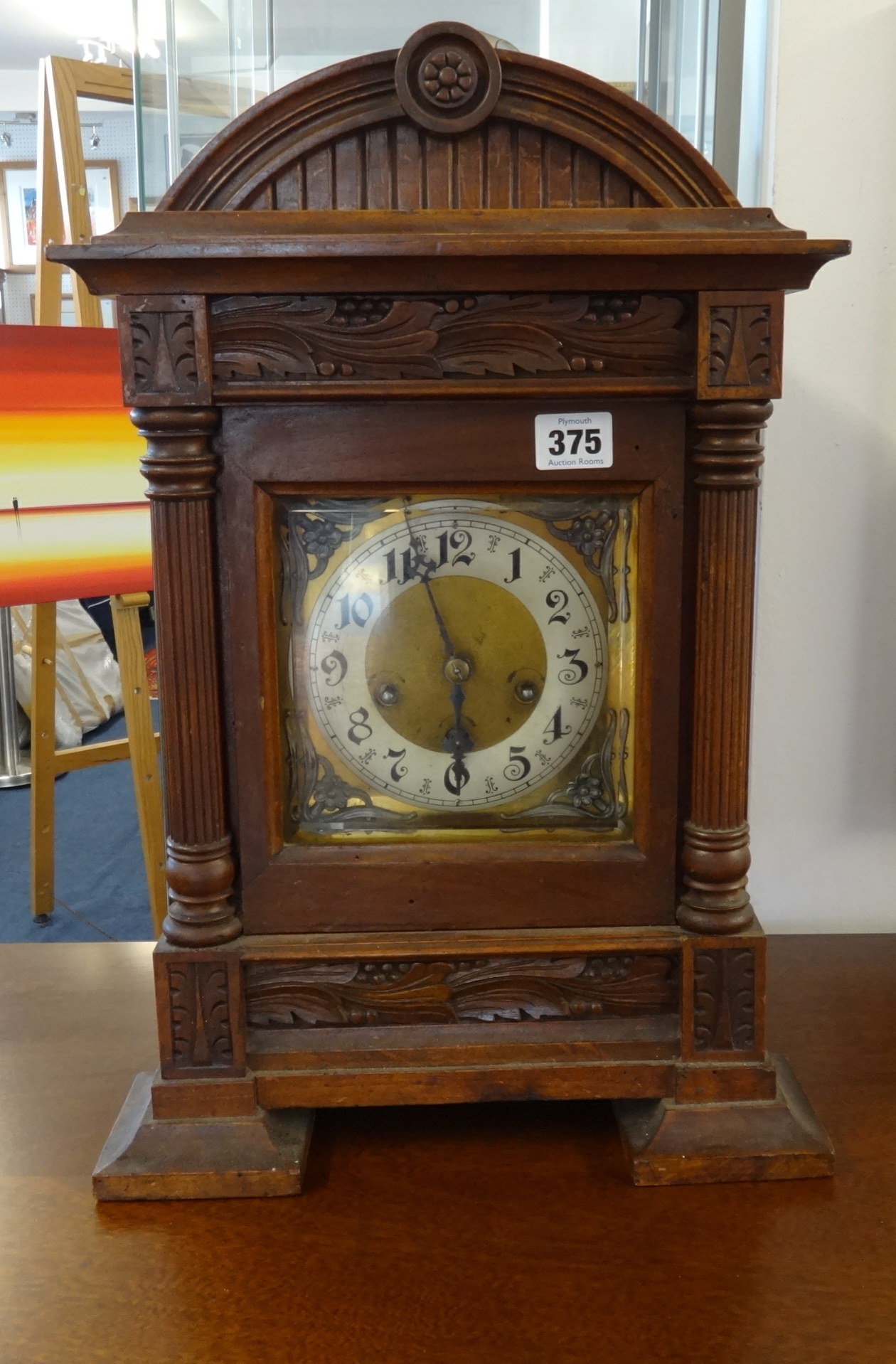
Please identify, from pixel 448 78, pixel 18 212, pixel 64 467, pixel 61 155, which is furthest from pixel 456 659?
pixel 18 212

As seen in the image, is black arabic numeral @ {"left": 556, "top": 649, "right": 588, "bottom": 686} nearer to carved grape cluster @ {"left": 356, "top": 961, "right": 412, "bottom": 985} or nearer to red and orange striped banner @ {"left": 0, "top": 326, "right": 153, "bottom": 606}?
carved grape cluster @ {"left": 356, "top": 961, "right": 412, "bottom": 985}

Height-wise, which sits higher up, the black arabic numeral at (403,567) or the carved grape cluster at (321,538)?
the carved grape cluster at (321,538)

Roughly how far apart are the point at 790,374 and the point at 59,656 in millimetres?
3286

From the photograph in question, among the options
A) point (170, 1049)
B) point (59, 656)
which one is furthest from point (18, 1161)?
point (59, 656)

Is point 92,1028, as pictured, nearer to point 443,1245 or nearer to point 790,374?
point 443,1245

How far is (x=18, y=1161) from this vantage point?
775 millimetres

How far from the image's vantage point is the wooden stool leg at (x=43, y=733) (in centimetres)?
185

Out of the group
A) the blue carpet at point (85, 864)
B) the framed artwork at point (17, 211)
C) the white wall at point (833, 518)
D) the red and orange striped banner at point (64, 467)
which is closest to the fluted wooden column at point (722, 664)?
the white wall at point (833, 518)

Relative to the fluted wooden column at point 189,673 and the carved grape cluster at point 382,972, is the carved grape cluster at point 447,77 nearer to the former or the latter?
the fluted wooden column at point 189,673

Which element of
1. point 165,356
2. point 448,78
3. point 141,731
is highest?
point 448,78

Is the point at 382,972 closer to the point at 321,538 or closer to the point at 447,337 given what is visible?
the point at 321,538

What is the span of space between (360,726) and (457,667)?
0.07 metres

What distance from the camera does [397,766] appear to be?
2.53 ft

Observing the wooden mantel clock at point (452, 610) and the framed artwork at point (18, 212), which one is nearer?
the wooden mantel clock at point (452, 610)
